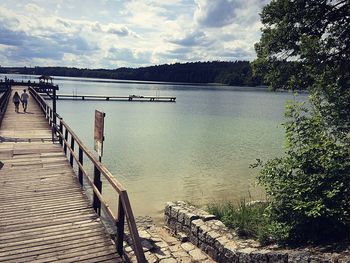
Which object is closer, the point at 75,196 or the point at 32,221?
the point at 32,221

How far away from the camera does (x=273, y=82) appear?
1495cm

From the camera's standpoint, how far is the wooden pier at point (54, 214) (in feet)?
17.9

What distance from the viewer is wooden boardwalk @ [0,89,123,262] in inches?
219

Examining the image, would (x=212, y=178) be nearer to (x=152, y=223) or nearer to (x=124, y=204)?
(x=152, y=223)

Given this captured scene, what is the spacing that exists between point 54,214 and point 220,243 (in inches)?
140

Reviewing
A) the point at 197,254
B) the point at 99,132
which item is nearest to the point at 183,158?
the point at 99,132

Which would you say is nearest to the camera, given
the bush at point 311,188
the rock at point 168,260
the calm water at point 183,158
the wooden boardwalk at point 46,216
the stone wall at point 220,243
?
the stone wall at point 220,243

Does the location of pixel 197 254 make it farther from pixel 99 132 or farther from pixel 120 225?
pixel 99 132

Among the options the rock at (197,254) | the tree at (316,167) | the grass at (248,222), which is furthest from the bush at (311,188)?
the rock at (197,254)

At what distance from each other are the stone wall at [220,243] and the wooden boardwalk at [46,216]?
2.10 m

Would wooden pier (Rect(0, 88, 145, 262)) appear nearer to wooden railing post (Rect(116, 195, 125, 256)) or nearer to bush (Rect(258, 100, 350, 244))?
wooden railing post (Rect(116, 195, 125, 256))

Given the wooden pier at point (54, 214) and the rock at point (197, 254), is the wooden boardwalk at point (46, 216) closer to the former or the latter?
the wooden pier at point (54, 214)

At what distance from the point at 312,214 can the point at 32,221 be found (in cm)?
533

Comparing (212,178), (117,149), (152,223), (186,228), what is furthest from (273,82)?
(117,149)
